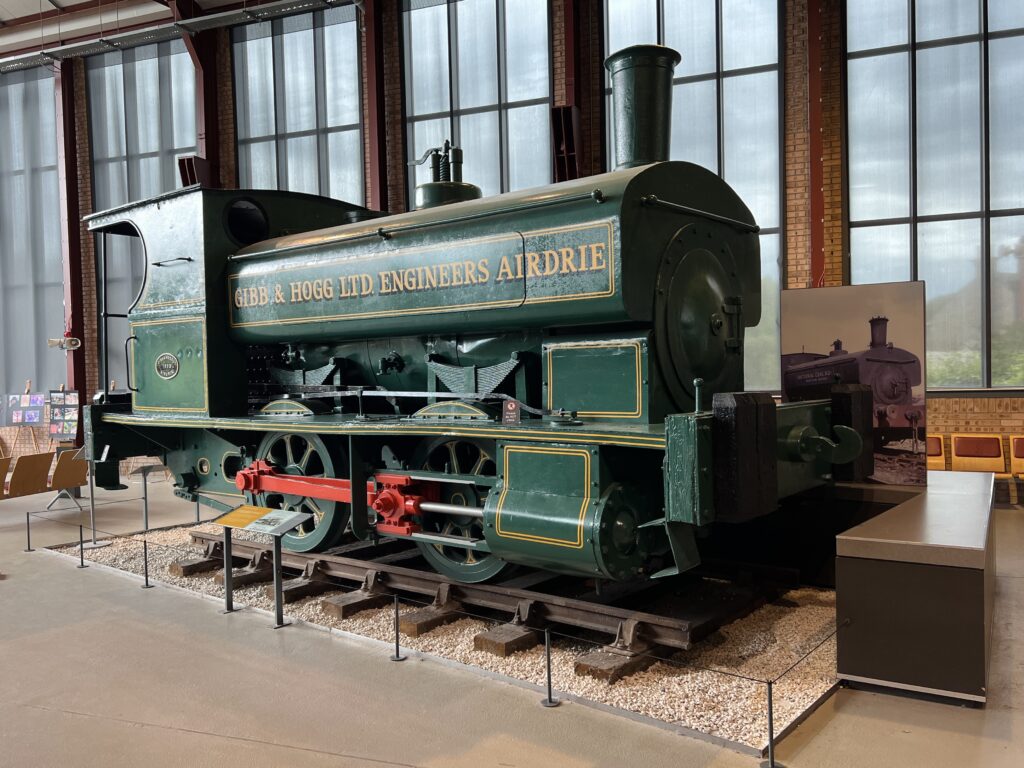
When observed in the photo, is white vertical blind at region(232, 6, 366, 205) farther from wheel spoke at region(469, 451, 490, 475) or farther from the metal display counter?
the metal display counter

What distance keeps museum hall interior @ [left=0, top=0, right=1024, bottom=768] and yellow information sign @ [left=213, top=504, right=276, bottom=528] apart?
30mm

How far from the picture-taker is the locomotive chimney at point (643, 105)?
15.5ft

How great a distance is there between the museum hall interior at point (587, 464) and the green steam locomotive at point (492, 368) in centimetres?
2

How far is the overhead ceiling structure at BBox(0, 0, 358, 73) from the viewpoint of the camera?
43.0 ft

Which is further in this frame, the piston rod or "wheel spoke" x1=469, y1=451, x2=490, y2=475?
"wheel spoke" x1=469, y1=451, x2=490, y2=475

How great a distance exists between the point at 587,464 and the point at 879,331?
9.36 feet

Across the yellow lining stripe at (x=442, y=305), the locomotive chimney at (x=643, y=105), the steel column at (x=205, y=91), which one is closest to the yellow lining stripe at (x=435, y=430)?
the yellow lining stripe at (x=442, y=305)

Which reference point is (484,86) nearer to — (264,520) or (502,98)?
(502,98)

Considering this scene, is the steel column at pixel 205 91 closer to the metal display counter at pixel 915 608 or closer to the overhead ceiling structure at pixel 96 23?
the overhead ceiling structure at pixel 96 23

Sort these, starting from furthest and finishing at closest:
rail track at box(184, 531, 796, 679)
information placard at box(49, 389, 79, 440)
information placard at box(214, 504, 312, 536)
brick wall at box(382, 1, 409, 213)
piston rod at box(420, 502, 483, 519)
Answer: brick wall at box(382, 1, 409, 213) < information placard at box(49, 389, 79, 440) < information placard at box(214, 504, 312, 536) < piston rod at box(420, 502, 483, 519) < rail track at box(184, 531, 796, 679)

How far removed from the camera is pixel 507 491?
14.3 feet

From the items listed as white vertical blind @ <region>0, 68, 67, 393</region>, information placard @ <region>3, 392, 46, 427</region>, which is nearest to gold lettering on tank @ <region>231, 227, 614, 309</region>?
information placard @ <region>3, 392, 46, 427</region>

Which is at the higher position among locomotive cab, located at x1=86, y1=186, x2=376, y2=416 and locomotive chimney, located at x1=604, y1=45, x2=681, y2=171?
locomotive chimney, located at x1=604, y1=45, x2=681, y2=171

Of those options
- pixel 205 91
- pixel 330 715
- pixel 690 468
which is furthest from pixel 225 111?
pixel 690 468
